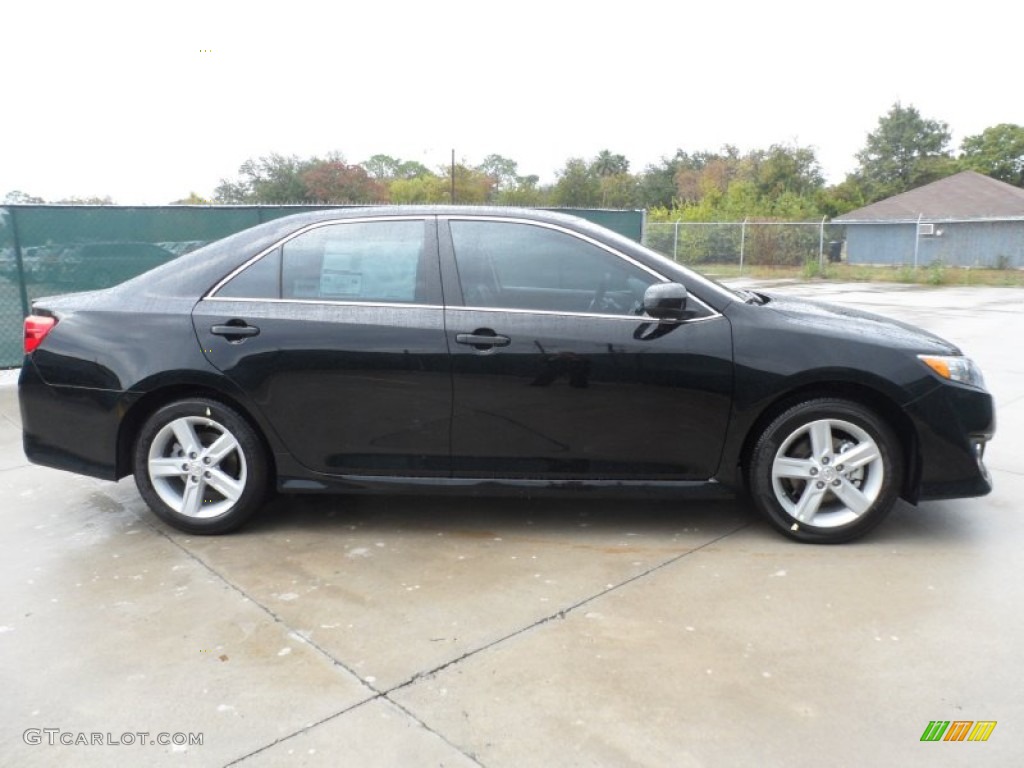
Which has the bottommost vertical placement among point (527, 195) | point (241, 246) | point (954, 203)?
point (241, 246)

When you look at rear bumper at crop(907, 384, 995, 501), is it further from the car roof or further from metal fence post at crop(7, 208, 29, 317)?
metal fence post at crop(7, 208, 29, 317)

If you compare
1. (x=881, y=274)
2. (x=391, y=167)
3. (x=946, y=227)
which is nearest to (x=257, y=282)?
(x=881, y=274)

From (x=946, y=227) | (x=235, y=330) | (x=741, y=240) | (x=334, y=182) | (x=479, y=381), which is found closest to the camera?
(x=479, y=381)

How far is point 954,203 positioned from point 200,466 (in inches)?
1602

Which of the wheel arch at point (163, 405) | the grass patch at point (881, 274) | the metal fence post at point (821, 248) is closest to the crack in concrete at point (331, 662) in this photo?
the wheel arch at point (163, 405)

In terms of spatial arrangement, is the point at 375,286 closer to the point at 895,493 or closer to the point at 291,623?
the point at 291,623

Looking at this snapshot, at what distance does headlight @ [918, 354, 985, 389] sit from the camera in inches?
149

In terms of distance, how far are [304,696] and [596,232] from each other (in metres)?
2.46

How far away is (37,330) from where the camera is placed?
13.5ft

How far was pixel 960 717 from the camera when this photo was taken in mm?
2555

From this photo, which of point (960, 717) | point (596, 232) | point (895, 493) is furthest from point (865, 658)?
point (596, 232)

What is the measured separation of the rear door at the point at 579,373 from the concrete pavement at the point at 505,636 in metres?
0.43

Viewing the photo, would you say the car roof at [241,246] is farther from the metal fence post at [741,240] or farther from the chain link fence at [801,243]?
the metal fence post at [741,240]

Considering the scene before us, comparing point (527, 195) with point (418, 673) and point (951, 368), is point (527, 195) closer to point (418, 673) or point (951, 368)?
point (951, 368)
